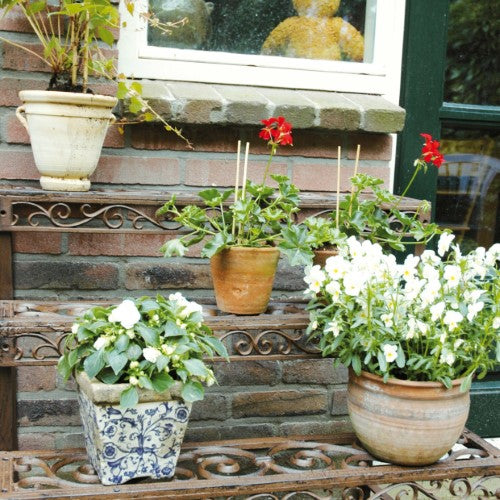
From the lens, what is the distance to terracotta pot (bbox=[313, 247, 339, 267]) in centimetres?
169

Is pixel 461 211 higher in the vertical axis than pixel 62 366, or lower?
higher

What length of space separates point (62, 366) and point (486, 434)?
140cm

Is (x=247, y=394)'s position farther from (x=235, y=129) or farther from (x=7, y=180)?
(x=7, y=180)

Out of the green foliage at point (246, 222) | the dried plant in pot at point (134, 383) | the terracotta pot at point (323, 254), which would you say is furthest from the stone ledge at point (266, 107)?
the dried plant in pot at point (134, 383)

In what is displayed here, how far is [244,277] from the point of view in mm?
1614

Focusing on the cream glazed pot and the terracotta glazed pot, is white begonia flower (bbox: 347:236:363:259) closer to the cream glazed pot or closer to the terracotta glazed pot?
the terracotta glazed pot

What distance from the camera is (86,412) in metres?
1.44

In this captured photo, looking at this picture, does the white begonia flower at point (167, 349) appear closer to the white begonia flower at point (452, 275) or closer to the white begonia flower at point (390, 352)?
the white begonia flower at point (390, 352)

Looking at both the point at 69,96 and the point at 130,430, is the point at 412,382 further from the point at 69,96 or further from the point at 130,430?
A: the point at 69,96

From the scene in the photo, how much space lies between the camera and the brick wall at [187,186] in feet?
6.02

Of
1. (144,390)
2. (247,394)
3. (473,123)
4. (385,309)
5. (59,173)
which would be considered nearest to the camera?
(144,390)

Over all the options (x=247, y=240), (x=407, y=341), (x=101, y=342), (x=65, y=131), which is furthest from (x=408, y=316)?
(x=65, y=131)

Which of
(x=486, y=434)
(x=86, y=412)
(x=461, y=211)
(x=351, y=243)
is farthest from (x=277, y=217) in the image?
(x=486, y=434)

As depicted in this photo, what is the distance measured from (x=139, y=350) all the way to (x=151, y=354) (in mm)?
30
